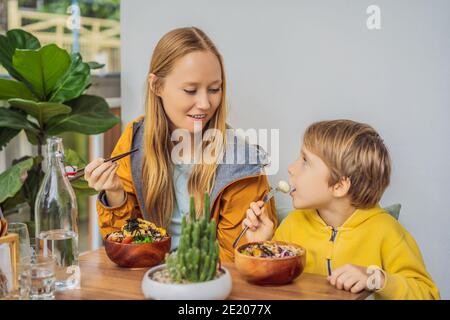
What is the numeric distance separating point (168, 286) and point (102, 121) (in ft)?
4.75

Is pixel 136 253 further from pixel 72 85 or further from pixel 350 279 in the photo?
pixel 72 85

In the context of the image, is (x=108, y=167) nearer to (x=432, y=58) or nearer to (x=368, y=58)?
(x=368, y=58)

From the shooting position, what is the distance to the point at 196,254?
1.04 metres

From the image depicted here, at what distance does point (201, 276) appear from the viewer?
105 cm

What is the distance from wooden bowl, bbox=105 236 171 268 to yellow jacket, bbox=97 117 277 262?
0.33 metres

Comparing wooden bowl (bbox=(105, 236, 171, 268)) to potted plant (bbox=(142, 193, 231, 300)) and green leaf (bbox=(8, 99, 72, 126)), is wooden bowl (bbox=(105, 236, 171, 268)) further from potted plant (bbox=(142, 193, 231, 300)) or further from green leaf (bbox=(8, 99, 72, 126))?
green leaf (bbox=(8, 99, 72, 126))

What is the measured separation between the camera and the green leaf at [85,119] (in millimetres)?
2367

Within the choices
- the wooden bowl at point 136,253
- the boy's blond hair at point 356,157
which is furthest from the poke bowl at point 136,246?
the boy's blond hair at point 356,157

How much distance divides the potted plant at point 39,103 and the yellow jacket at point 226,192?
1.97 ft

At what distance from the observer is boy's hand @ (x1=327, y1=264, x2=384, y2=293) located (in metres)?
1.13

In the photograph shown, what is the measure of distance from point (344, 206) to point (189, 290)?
55 centimetres

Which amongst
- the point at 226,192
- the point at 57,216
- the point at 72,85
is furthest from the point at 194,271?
the point at 72,85

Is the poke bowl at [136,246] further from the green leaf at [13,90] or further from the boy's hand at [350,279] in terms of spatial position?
the green leaf at [13,90]

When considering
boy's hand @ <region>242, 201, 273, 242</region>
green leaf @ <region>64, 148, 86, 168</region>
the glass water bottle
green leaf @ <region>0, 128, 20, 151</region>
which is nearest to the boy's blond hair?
boy's hand @ <region>242, 201, 273, 242</region>
